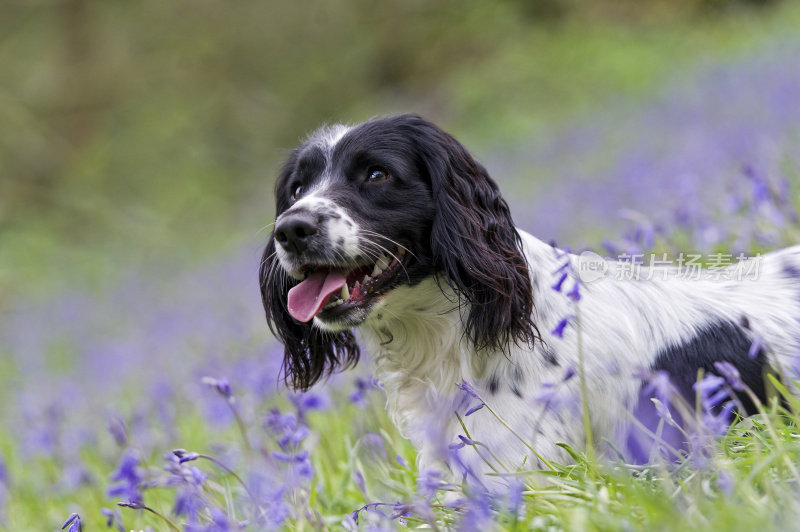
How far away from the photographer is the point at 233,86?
65.9ft

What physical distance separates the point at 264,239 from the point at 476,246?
1041cm

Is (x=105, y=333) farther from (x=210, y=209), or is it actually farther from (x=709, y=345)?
(x=709, y=345)

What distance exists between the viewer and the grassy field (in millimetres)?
2436

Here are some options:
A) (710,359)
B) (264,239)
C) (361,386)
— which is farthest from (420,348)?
(264,239)

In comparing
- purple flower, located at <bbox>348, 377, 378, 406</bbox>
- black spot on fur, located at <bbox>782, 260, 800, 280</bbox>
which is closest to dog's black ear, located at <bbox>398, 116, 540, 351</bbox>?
Result: purple flower, located at <bbox>348, 377, 378, 406</bbox>

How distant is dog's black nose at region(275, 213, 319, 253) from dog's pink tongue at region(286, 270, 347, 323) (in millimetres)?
163

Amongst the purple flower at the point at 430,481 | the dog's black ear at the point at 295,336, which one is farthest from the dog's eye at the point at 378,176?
the purple flower at the point at 430,481

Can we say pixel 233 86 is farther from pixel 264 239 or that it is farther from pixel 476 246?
pixel 476 246

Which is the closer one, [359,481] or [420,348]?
[420,348]

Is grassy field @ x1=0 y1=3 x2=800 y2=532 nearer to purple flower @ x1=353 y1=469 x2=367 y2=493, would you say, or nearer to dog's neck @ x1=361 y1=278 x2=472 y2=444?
purple flower @ x1=353 y1=469 x2=367 y2=493

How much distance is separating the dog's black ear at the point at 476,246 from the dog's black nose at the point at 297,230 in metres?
0.45

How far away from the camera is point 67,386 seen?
7.98m

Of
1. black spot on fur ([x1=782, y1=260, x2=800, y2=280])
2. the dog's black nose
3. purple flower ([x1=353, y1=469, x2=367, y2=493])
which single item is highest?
black spot on fur ([x1=782, y1=260, x2=800, y2=280])

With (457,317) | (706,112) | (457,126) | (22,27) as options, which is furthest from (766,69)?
(22,27)
